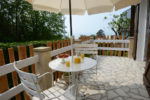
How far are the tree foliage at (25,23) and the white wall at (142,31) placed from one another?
621cm

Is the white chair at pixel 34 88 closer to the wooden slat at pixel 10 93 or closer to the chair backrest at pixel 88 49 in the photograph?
the wooden slat at pixel 10 93

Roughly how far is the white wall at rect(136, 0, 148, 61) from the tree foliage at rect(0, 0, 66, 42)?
6.21 metres

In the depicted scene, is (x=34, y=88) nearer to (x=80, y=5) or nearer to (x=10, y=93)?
(x=10, y=93)

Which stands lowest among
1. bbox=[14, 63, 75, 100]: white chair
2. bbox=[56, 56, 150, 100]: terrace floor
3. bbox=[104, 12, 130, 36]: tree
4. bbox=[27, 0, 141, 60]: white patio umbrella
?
bbox=[56, 56, 150, 100]: terrace floor

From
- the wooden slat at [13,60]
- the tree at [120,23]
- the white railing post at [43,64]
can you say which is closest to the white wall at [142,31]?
the tree at [120,23]

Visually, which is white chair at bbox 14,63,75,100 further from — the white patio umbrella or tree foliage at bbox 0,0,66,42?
tree foliage at bbox 0,0,66,42

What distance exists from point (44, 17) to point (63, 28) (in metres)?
1.90

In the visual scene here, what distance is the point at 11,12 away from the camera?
6785 mm

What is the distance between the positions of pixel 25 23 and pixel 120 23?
24.3 ft

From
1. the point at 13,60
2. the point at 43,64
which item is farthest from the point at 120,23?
the point at 13,60

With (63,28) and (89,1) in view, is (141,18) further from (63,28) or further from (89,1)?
(63,28)

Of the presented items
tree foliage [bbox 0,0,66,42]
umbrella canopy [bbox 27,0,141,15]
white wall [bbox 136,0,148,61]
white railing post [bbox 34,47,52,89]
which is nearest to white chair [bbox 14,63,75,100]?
white railing post [bbox 34,47,52,89]

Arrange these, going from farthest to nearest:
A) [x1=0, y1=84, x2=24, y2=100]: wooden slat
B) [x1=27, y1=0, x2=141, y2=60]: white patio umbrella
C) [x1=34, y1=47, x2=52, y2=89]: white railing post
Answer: [x1=34, y1=47, x2=52, y2=89]: white railing post → [x1=27, y1=0, x2=141, y2=60]: white patio umbrella → [x1=0, y1=84, x2=24, y2=100]: wooden slat

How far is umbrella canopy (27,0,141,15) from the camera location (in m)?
2.04
